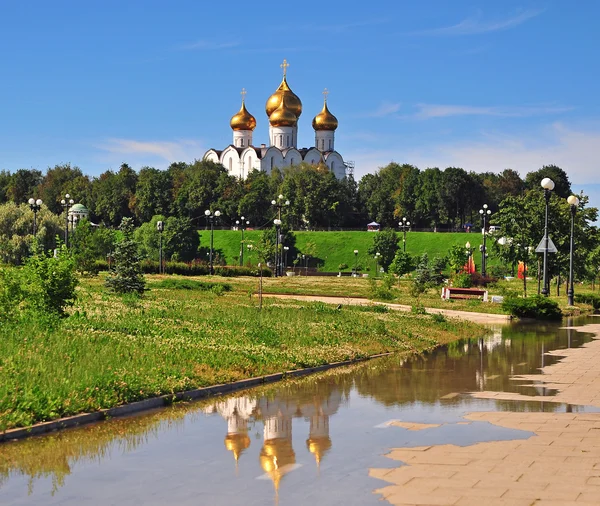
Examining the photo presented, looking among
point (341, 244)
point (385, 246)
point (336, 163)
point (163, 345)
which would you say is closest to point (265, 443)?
point (163, 345)

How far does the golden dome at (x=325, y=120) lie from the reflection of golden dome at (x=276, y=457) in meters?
117

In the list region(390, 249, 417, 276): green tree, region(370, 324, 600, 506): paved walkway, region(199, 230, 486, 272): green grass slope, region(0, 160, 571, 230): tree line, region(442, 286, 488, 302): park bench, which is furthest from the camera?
region(0, 160, 571, 230): tree line

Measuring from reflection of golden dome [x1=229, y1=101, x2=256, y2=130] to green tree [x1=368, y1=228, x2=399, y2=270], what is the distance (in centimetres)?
3933

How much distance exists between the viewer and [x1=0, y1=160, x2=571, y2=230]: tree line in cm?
10519

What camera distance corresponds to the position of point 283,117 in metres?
122

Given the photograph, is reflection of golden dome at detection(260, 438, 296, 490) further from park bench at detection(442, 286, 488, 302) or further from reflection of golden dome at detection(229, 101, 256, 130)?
reflection of golden dome at detection(229, 101, 256, 130)

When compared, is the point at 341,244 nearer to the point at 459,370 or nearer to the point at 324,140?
the point at 324,140

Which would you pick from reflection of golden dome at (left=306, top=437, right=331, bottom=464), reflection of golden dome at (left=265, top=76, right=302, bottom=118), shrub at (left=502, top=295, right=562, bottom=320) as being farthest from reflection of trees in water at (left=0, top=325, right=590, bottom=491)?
reflection of golden dome at (left=265, top=76, right=302, bottom=118)

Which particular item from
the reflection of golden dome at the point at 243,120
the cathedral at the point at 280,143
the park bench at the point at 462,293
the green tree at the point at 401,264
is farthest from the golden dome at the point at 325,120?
the park bench at the point at 462,293

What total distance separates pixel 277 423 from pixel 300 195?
93.1 metres

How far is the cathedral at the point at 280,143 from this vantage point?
399 feet

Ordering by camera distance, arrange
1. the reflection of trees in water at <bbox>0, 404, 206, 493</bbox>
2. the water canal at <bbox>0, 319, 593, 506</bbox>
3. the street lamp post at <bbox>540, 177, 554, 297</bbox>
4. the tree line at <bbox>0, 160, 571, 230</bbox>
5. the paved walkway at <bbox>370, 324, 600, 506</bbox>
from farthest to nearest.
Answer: the tree line at <bbox>0, 160, 571, 230</bbox> < the street lamp post at <bbox>540, 177, 554, 297</bbox> < the reflection of trees in water at <bbox>0, 404, 206, 493</bbox> < the water canal at <bbox>0, 319, 593, 506</bbox> < the paved walkway at <bbox>370, 324, 600, 506</bbox>

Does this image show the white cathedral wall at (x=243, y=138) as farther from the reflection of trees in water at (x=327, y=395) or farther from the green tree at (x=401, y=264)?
the reflection of trees in water at (x=327, y=395)

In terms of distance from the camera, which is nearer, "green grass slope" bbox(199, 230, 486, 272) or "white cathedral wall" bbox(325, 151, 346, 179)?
"green grass slope" bbox(199, 230, 486, 272)
